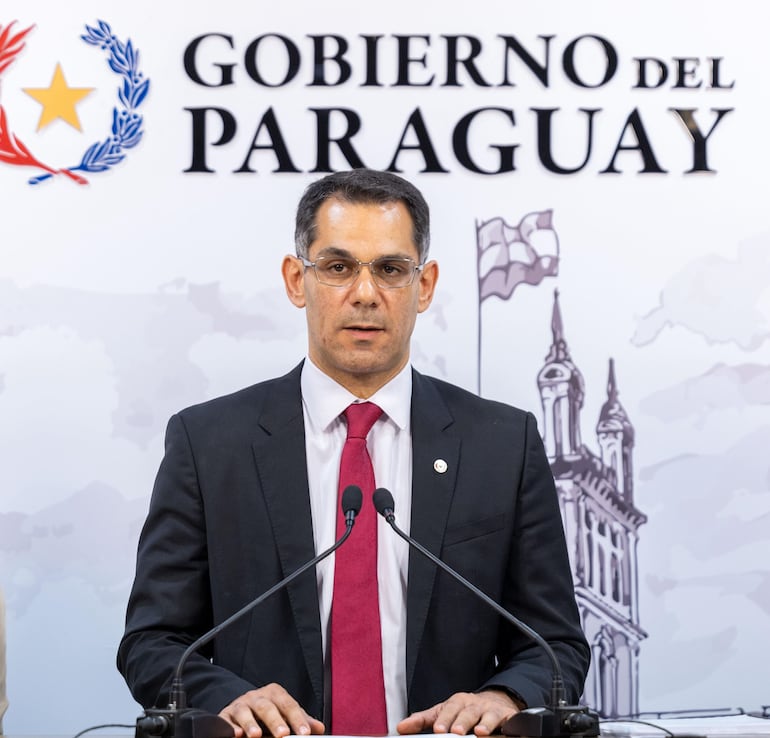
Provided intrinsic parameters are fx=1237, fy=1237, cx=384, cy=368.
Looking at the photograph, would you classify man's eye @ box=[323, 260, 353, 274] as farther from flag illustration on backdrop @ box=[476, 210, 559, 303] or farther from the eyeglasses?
flag illustration on backdrop @ box=[476, 210, 559, 303]

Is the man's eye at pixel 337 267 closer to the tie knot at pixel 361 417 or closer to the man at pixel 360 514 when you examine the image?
the man at pixel 360 514

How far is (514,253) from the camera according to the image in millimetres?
3562

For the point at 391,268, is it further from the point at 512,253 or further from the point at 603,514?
the point at 603,514

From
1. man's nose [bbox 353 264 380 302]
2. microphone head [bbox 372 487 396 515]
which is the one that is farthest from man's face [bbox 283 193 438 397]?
microphone head [bbox 372 487 396 515]

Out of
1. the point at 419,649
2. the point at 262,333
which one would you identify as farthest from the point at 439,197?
the point at 419,649

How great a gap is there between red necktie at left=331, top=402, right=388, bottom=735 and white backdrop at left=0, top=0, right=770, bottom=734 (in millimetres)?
949

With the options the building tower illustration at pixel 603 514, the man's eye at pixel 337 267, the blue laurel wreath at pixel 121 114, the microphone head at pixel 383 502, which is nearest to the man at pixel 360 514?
the man's eye at pixel 337 267

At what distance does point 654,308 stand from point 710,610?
89 centimetres

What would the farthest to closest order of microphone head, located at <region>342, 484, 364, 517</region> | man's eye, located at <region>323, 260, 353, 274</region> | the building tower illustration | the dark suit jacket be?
Result: the building tower illustration, man's eye, located at <region>323, 260, 353, 274</region>, the dark suit jacket, microphone head, located at <region>342, 484, 364, 517</region>

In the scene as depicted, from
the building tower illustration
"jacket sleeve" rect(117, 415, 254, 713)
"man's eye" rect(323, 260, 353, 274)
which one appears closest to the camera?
"jacket sleeve" rect(117, 415, 254, 713)

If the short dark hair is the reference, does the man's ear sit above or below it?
below

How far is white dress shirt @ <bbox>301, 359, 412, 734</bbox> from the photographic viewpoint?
276cm

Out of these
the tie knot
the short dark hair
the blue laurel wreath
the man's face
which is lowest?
the tie knot

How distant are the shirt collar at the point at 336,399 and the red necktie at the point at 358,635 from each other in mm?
207
